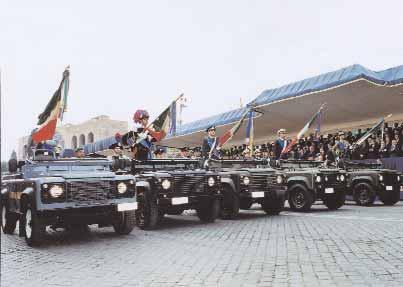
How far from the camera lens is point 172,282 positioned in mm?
4547

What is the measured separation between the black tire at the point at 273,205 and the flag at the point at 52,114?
16.8 feet

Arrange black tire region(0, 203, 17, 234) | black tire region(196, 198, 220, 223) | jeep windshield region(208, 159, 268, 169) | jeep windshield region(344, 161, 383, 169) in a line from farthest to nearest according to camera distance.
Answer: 1. jeep windshield region(344, 161, 383, 169)
2. jeep windshield region(208, 159, 268, 169)
3. black tire region(196, 198, 220, 223)
4. black tire region(0, 203, 17, 234)

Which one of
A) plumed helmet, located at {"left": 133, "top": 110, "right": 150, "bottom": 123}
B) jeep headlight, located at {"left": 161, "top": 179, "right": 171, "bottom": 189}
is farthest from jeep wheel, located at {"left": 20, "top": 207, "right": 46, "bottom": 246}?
plumed helmet, located at {"left": 133, "top": 110, "right": 150, "bottom": 123}

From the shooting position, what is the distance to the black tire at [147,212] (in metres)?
8.77

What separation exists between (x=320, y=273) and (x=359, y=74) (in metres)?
12.0

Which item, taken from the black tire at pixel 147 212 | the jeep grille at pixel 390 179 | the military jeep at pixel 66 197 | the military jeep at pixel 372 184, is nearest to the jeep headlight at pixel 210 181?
the black tire at pixel 147 212

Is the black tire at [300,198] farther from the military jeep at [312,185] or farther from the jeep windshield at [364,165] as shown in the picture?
the jeep windshield at [364,165]

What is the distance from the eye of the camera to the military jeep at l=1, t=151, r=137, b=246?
276 inches

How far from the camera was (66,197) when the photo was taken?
7.08m

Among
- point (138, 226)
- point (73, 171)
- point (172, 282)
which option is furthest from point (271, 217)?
point (172, 282)

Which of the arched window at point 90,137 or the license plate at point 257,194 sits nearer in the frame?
the license plate at point 257,194

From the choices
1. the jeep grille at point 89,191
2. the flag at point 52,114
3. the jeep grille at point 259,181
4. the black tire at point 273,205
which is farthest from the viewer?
the black tire at point 273,205

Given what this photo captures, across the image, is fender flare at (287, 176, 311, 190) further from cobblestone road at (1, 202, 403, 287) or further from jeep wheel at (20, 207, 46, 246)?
jeep wheel at (20, 207, 46, 246)

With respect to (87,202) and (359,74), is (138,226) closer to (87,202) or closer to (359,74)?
(87,202)
